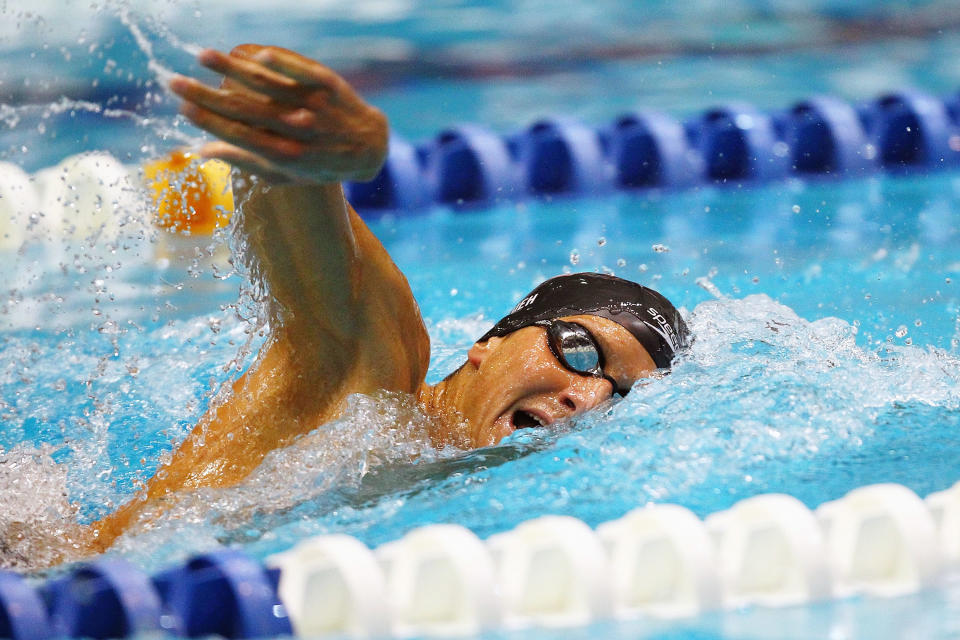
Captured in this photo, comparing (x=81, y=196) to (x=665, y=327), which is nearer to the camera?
(x=665, y=327)

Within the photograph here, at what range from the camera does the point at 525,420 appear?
6.64ft

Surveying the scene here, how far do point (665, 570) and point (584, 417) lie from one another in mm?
485

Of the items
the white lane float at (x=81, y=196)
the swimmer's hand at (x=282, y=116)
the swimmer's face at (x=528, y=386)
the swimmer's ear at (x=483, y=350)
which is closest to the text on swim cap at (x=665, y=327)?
the swimmer's face at (x=528, y=386)

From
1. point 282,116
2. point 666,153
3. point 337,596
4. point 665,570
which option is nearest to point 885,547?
point 665,570

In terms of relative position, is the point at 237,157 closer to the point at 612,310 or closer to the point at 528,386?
the point at 528,386

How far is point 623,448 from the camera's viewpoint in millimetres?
2039

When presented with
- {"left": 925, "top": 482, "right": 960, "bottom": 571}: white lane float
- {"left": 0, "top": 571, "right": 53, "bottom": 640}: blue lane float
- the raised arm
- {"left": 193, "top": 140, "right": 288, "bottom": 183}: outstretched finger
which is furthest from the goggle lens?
{"left": 0, "top": 571, "right": 53, "bottom": 640}: blue lane float

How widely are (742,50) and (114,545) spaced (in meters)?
6.13

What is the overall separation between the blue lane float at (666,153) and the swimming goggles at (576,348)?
9.50ft

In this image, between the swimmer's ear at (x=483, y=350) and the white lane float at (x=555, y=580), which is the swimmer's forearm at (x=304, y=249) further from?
the white lane float at (x=555, y=580)

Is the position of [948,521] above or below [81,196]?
below

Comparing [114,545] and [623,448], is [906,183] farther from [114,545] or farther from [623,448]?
[114,545]

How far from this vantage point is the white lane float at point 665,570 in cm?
151

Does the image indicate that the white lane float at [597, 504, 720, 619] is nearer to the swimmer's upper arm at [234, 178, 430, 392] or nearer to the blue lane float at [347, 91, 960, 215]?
the swimmer's upper arm at [234, 178, 430, 392]
